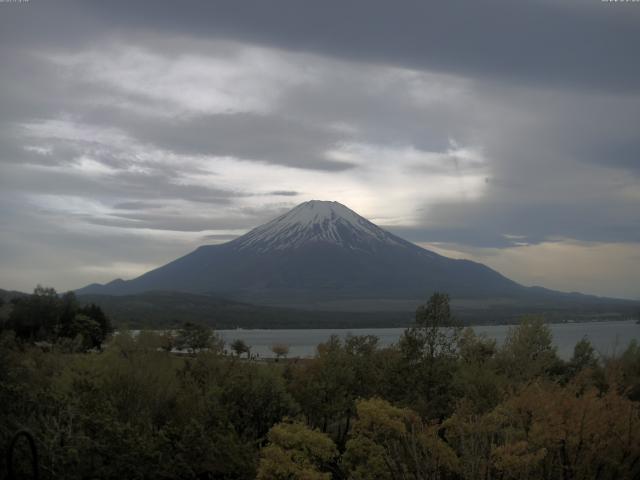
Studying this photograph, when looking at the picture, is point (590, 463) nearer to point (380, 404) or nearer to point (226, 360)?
point (380, 404)

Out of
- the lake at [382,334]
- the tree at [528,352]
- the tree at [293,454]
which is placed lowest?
the lake at [382,334]

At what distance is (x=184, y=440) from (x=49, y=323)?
1989 inches

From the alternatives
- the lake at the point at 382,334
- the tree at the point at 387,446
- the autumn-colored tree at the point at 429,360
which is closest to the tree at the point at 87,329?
the lake at the point at 382,334

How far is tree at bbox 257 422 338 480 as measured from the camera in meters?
13.2

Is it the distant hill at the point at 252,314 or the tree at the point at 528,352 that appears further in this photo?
the distant hill at the point at 252,314

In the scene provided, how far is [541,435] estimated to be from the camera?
42.0 feet

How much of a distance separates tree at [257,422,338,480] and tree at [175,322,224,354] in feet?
118

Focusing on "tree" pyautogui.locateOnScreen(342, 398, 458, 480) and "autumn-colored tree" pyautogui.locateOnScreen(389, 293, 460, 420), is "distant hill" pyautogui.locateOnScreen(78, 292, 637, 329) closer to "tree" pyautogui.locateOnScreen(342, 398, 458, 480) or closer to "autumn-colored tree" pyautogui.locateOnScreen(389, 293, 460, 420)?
"autumn-colored tree" pyautogui.locateOnScreen(389, 293, 460, 420)

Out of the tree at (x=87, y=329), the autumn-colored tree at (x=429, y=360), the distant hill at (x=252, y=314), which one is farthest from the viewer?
the distant hill at (x=252, y=314)

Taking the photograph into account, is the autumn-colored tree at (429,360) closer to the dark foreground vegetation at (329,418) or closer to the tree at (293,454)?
the dark foreground vegetation at (329,418)

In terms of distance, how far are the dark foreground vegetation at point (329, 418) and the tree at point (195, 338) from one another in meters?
23.0

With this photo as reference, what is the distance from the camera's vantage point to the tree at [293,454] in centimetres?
1316

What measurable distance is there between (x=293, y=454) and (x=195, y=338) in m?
44.3

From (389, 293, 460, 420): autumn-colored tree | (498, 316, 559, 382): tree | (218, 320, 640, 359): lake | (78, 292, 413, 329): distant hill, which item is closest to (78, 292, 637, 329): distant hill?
(78, 292, 413, 329): distant hill
